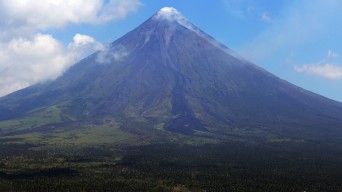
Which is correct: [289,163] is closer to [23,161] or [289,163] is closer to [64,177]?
[64,177]

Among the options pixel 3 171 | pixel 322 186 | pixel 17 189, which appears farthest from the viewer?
pixel 3 171

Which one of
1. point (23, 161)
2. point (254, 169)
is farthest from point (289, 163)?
point (23, 161)

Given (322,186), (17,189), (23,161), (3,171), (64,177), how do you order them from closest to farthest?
(17,189) → (322,186) → (64,177) → (3,171) → (23,161)

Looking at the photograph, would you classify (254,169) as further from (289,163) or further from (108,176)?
(108,176)

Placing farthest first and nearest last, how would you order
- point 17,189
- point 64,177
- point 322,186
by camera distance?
point 64,177, point 322,186, point 17,189

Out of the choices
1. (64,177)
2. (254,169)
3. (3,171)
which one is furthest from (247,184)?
(3,171)

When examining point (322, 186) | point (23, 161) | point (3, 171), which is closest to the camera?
point (322, 186)

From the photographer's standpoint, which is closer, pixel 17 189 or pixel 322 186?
pixel 17 189

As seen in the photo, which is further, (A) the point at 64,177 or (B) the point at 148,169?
(B) the point at 148,169
